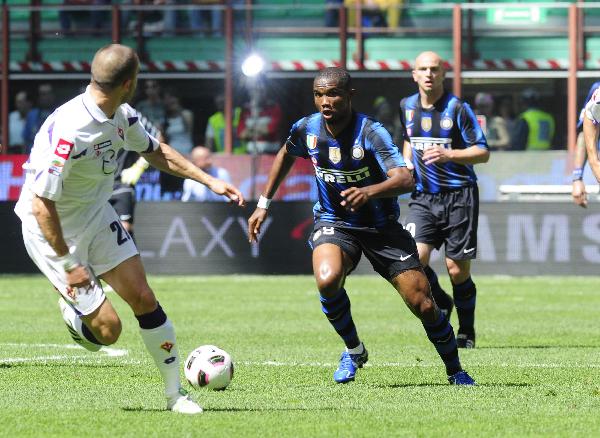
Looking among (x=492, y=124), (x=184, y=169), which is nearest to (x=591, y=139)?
(x=184, y=169)

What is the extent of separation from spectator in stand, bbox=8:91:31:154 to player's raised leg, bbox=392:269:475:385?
1374 cm

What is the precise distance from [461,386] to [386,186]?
141 cm

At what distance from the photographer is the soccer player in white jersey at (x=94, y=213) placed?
723cm

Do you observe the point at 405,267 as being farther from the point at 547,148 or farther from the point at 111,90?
the point at 547,148

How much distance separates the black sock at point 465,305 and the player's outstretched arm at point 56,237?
16.9ft

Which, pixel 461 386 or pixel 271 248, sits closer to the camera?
pixel 461 386

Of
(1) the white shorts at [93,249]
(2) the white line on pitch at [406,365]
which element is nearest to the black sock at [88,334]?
(1) the white shorts at [93,249]

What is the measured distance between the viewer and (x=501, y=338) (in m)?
12.6

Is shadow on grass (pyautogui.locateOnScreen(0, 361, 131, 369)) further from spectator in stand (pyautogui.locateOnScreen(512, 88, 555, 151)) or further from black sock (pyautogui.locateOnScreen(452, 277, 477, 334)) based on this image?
spectator in stand (pyautogui.locateOnScreen(512, 88, 555, 151))

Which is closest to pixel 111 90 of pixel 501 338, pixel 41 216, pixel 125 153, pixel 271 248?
pixel 41 216

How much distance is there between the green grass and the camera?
7234mm

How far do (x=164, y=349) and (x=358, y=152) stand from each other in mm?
2025

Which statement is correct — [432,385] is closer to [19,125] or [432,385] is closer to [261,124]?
[261,124]

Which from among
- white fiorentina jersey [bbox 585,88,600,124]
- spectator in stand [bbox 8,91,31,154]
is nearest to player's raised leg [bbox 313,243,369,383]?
white fiorentina jersey [bbox 585,88,600,124]
